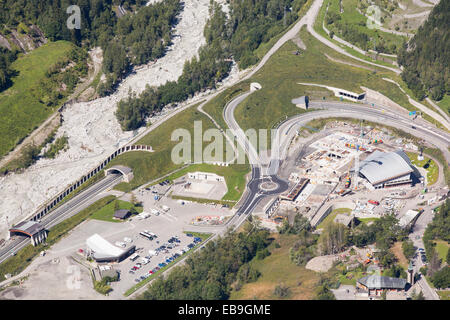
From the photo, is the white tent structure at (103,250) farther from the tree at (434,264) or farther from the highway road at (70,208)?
the tree at (434,264)

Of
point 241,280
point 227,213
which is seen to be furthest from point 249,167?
point 241,280

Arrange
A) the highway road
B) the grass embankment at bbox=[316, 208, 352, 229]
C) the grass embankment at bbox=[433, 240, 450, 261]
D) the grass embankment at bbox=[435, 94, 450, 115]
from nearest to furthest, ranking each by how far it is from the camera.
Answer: the grass embankment at bbox=[433, 240, 450, 261] → the grass embankment at bbox=[316, 208, 352, 229] → the highway road → the grass embankment at bbox=[435, 94, 450, 115]

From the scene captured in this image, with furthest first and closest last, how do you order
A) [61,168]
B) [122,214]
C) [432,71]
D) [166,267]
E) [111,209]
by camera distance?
[432,71] < [61,168] < [111,209] < [122,214] < [166,267]

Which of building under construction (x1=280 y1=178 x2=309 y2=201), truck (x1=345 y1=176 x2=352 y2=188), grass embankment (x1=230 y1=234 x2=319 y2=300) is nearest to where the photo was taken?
grass embankment (x1=230 y1=234 x2=319 y2=300)

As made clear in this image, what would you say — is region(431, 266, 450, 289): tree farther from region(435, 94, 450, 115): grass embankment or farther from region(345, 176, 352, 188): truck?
region(435, 94, 450, 115): grass embankment

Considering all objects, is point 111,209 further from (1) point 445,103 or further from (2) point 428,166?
(1) point 445,103

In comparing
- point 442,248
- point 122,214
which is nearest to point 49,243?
point 122,214

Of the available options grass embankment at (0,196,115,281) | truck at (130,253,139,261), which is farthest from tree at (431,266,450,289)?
grass embankment at (0,196,115,281)
